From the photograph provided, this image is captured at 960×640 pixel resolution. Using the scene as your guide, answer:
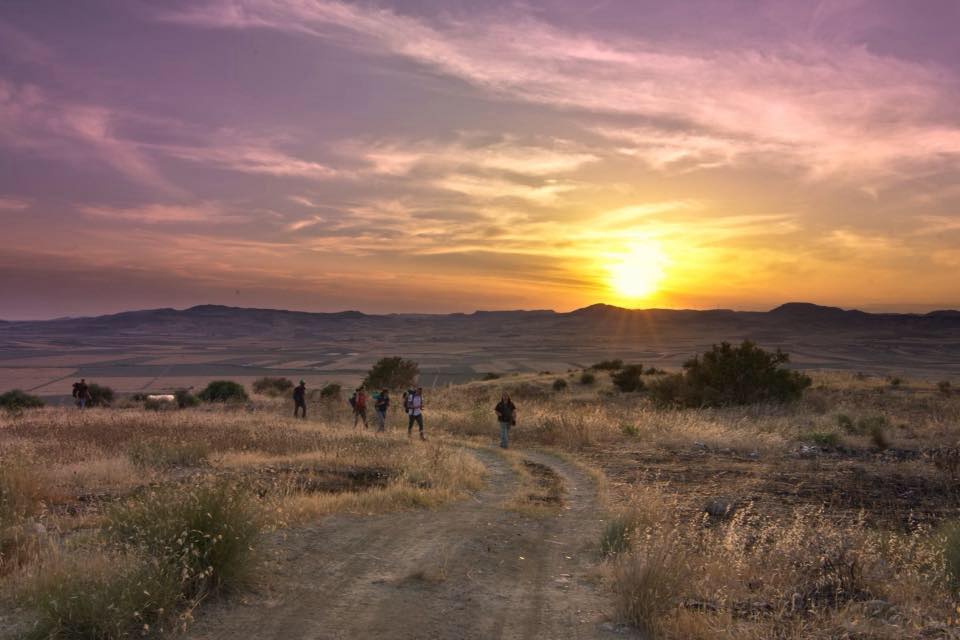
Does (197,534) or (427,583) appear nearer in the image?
(197,534)

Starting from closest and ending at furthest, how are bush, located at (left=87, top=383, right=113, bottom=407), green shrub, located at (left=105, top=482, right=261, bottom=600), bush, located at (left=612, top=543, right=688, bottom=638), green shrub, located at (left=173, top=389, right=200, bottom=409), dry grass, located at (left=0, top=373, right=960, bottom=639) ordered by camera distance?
bush, located at (left=612, top=543, right=688, bottom=638) → green shrub, located at (left=105, top=482, right=261, bottom=600) → dry grass, located at (left=0, top=373, right=960, bottom=639) → green shrub, located at (left=173, top=389, right=200, bottom=409) → bush, located at (left=87, top=383, right=113, bottom=407)

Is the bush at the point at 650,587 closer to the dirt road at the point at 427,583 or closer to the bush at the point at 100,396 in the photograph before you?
the dirt road at the point at 427,583

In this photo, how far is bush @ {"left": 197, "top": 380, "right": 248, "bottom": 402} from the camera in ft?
141

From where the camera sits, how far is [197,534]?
6.63 m

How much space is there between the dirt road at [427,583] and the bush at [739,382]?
23753 millimetres

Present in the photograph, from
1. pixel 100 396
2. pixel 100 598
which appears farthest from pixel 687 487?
pixel 100 396

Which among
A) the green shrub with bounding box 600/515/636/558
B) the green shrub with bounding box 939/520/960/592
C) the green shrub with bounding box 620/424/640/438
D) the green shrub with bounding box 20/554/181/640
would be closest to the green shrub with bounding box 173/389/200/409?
the green shrub with bounding box 620/424/640/438

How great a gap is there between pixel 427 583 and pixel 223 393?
4212cm

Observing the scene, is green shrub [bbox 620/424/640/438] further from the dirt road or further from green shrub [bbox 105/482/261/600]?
green shrub [bbox 105/482/261/600]

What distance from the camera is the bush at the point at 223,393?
141 ft

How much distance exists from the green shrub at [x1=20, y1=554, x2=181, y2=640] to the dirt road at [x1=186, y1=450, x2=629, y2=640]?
448 mm

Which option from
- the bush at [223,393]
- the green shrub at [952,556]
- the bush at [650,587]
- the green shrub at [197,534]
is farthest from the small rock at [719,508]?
the bush at [223,393]

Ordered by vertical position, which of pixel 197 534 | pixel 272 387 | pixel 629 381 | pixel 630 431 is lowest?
pixel 272 387

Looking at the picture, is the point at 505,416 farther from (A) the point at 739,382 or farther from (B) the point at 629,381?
(B) the point at 629,381
